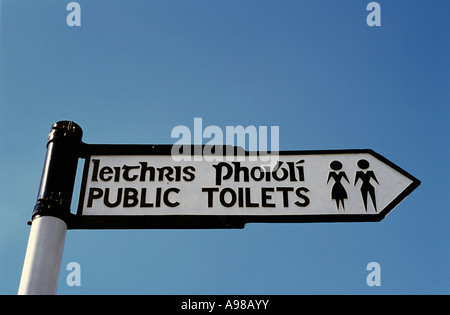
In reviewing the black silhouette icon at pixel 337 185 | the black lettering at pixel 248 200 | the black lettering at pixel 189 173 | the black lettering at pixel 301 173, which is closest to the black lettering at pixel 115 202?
the black lettering at pixel 189 173

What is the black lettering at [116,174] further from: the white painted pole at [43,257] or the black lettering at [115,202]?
the white painted pole at [43,257]

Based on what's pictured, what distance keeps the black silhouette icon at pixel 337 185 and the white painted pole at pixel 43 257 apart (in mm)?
1289

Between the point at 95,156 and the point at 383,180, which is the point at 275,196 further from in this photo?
the point at 95,156

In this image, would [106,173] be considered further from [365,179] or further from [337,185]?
[365,179]

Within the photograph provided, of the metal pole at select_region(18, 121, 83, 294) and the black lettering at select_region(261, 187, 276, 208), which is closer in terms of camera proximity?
the metal pole at select_region(18, 121, 83, 294)

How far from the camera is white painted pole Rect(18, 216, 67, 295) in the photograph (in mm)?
2387

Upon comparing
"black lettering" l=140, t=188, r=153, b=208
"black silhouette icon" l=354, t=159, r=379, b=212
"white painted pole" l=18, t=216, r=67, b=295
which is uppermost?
"black silhouette icon" l=354, t=159, r=379, b=212

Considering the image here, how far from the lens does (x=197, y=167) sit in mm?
2938

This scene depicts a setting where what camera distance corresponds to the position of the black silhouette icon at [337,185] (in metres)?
2.81

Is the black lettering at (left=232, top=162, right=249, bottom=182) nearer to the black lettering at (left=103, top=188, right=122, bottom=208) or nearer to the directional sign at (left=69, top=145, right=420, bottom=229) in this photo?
the directional sign at (left=69, top=145, right=420, bottom=229)

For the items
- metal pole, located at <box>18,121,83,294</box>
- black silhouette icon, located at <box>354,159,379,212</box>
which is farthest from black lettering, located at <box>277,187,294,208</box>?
metal pole, located at <box>18,121,83,294</box>
